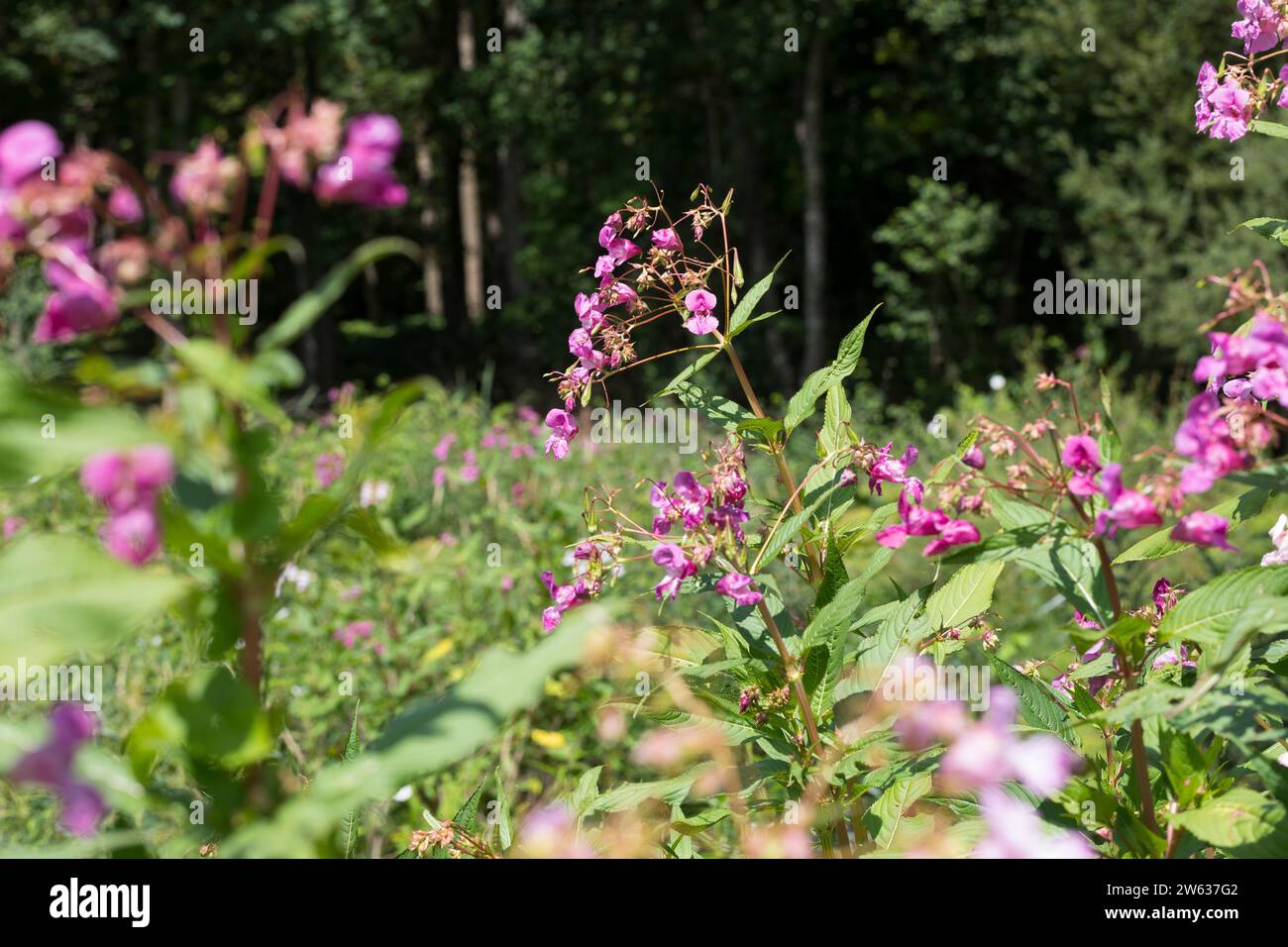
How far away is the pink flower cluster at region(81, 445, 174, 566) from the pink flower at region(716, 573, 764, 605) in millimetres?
791

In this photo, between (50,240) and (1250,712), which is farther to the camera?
(1250,712)

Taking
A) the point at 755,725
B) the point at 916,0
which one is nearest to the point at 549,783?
the point at 755,725

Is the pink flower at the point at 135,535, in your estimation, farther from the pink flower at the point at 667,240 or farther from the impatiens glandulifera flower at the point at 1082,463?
the pink flower at the point at 667,240

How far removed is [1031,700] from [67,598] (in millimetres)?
1139

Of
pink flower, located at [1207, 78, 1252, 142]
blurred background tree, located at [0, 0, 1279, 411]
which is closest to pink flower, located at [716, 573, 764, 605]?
pink flower, located at [1207, 78, 1252, 142]

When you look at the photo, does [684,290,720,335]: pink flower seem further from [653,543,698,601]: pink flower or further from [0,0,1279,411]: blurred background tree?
[0,0,1279,411]: blurred background tree

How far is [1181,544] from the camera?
1.42 m

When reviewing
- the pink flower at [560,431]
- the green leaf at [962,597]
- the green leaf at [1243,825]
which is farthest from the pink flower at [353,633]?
the green leaf at [1243,825]

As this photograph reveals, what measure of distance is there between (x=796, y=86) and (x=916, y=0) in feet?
7.87

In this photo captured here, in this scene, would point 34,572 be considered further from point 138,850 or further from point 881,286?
point 881,286

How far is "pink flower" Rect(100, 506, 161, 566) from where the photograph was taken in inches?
29.8

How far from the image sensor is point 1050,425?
1230 mm

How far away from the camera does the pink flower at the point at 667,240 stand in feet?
5.94

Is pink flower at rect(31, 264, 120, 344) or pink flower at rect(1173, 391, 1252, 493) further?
pink flower at rect(1173, 391, 1252, 493)
